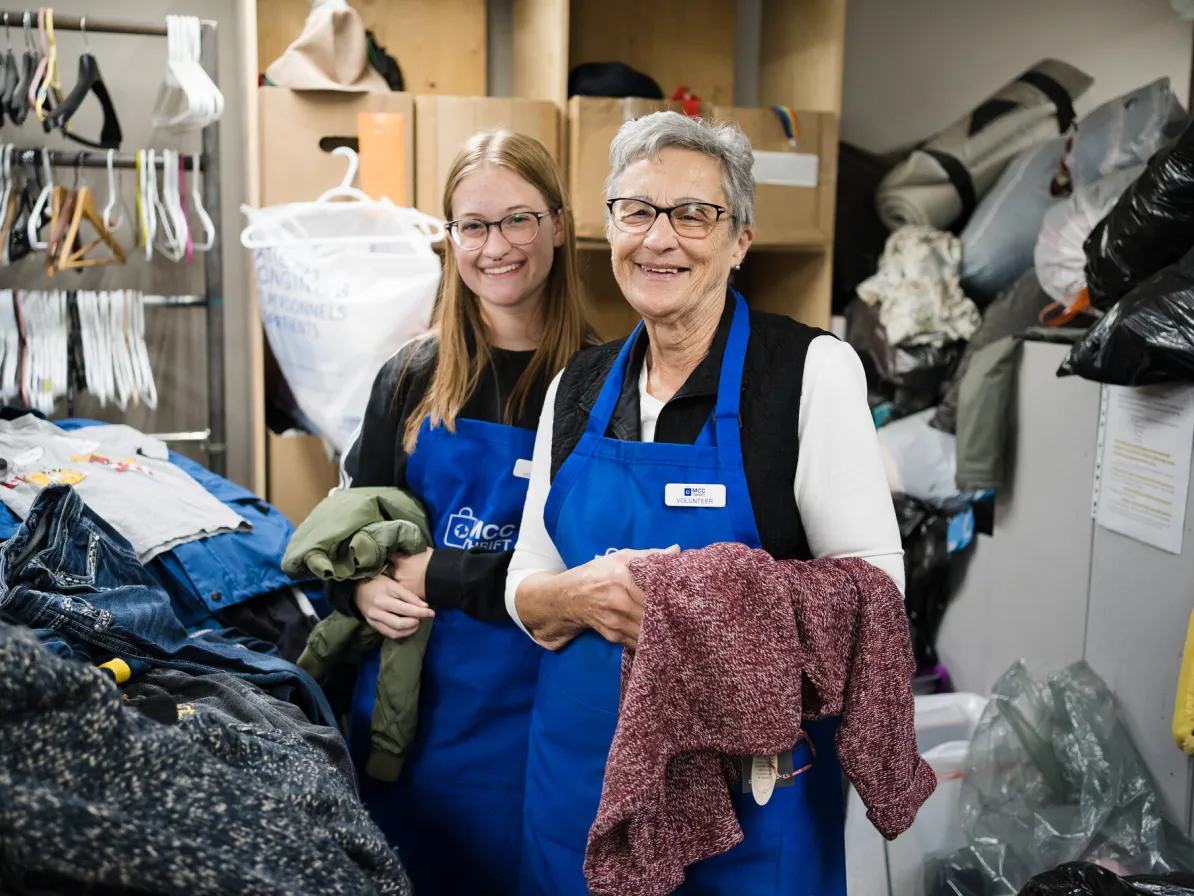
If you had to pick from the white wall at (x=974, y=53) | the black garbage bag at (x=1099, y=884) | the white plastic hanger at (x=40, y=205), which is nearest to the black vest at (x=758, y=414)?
the black garbage bag at (x=1099, y=884)

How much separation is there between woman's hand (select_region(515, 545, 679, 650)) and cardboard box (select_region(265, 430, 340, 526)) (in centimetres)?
143

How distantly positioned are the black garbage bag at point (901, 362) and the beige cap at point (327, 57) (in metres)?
1.45

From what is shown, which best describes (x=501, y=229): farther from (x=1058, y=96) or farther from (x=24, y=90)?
(x=1058, y=96)

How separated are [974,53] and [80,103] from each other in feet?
8.91

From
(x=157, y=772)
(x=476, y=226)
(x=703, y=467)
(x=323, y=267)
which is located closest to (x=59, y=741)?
(x=157, y=772)

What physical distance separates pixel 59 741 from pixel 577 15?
2788 mm

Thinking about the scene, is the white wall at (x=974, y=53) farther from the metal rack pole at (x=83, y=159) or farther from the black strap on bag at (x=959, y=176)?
the metal rack pole at (x=83, y=159)

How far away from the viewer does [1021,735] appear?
2127 mm

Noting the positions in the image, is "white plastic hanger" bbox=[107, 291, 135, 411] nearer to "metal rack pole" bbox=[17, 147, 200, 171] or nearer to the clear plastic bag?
"metal rack pole" bbox=[17, 147, 200, 171]

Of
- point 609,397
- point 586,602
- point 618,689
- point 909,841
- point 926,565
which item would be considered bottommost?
point 909,841

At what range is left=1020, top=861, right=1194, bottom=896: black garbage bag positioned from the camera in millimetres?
1483

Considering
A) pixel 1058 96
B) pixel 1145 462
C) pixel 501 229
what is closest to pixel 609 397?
pixel 501 229

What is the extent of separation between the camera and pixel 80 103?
2.32 metres

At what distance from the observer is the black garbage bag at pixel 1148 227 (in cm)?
187
